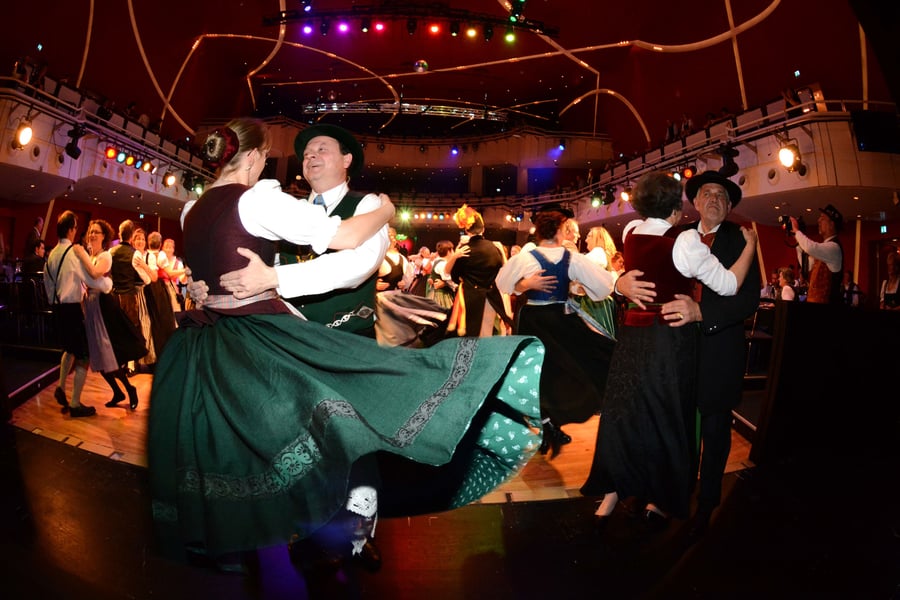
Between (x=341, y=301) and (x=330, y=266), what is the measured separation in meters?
0.30

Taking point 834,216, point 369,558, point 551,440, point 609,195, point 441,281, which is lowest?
point 551,440

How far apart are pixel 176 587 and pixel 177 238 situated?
23428 mm

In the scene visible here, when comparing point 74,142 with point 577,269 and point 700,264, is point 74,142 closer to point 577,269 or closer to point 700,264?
point 577,269

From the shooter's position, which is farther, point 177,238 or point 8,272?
point 177,238

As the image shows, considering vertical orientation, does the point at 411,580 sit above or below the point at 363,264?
below

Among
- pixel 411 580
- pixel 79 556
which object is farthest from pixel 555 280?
pixel 79 556

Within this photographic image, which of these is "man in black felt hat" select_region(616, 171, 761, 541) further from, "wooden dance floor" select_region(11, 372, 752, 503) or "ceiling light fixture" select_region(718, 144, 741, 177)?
"ceiling light fixture" select_region(718, 144, 741, 177)

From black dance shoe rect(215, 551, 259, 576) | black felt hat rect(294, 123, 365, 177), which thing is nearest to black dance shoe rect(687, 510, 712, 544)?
black dance shoe rect(215, 551, 259, 576)

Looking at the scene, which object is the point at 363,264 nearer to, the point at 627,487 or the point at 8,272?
the point at 627,487

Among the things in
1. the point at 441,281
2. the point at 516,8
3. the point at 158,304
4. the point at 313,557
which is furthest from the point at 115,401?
the point at 516,8

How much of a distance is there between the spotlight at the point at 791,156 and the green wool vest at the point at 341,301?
34.8ft

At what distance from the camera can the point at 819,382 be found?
11.2 feet

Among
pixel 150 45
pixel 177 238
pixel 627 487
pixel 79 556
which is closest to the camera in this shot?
pixel 79 556

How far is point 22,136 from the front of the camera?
31.9 feet
